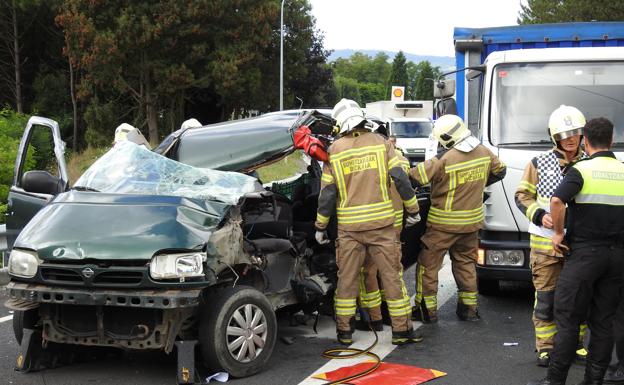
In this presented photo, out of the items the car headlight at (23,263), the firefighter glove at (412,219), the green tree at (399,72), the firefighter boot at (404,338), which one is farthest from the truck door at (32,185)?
the green tree at (399,72)

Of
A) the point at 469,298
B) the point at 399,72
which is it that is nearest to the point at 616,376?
the point at 469,298

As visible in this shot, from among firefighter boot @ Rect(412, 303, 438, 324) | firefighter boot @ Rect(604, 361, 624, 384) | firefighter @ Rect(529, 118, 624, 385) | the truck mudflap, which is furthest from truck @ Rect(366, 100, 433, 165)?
the truck mudflap

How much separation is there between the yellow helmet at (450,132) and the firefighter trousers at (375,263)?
104 centimetres

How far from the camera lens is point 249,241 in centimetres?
575

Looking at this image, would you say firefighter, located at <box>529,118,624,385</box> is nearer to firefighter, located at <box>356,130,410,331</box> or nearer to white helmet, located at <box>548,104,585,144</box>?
white helmet, located at <box>548,104,585,144</box>

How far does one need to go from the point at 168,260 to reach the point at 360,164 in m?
1.77

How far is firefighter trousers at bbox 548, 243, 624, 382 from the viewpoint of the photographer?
4680 millimetres

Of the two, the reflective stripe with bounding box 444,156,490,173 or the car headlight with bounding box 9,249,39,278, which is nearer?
the car headlight with bounding box 9,249,39,278

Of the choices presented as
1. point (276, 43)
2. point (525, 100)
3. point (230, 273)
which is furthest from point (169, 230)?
point (276, 43)

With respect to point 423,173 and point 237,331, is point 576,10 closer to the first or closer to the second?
point 423,173

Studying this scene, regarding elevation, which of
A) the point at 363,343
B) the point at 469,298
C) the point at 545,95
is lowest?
the point at 363,343

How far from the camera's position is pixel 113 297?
482 centimetres

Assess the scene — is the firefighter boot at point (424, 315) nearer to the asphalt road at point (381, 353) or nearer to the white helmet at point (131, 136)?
the asphalt road at point (381, 353)

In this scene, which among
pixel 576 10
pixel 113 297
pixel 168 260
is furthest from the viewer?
pixel 576 10
